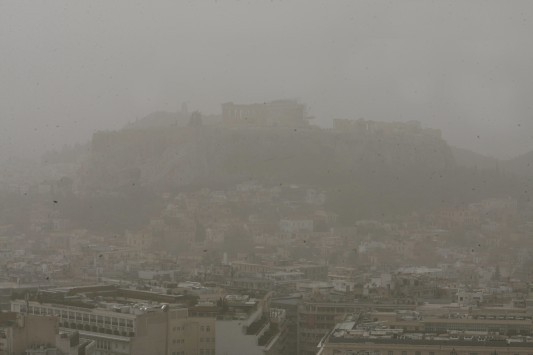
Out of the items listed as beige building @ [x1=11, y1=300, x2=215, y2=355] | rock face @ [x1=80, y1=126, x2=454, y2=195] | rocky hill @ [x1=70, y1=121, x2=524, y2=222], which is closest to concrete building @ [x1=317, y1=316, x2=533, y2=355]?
beige building @ [x1=11, y1=300, x2=215, y2=355]

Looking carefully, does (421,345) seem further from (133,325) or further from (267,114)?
(267,114)

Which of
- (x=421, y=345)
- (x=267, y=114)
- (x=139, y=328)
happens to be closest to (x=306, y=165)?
(x=267, y=114)

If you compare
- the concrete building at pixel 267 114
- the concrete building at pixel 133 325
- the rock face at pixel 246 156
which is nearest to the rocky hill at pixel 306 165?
the rock face at pixel 246 156

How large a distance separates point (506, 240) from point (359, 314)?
50.6 feet

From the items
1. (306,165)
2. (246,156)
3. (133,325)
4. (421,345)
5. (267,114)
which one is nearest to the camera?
(421,345)

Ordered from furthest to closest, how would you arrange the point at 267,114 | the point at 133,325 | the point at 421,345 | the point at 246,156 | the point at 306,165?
the point at 267,114, the point at 246,156, the point at 306,165, the point at 133,325, the point at 421,345

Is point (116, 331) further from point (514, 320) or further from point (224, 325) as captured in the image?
point (514, 320)

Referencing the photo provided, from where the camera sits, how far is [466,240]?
121 feet

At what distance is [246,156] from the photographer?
1866 inches

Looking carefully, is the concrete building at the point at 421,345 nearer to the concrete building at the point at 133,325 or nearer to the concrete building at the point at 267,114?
the concrete building at the point at 133,325

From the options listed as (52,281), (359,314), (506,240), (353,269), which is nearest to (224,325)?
(359,314)

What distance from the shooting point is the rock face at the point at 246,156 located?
44719mm

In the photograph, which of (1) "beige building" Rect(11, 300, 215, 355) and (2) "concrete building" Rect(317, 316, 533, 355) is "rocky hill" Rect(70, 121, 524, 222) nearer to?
(1) "beige building" Rect(11, 300, 215, 355)

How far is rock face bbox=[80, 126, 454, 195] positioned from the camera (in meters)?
44.7
